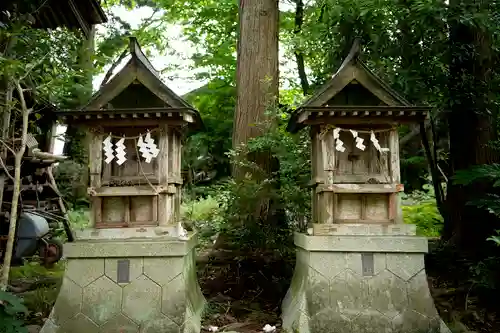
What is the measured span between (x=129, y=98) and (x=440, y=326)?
576 centimetres

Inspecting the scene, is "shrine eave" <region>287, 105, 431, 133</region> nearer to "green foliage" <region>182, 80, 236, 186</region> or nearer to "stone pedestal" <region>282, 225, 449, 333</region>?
"stone pedestal" <region>282, 225, 449, 333</region>

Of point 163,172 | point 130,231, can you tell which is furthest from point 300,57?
point 130,231

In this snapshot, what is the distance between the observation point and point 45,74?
24.3 feet

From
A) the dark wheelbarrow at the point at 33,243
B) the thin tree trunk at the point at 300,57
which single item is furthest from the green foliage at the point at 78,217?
the thin tree trunk at the point at 300,57

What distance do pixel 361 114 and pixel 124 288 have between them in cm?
430

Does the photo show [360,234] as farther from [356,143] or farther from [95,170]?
[95,170]

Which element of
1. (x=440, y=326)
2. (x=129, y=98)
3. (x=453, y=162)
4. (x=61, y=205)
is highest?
(x=129, y=98)

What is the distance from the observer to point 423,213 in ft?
41.5

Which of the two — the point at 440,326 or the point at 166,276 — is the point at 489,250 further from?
the point at 166,276

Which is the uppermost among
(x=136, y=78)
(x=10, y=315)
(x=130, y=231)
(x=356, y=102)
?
(x=136, y=78)

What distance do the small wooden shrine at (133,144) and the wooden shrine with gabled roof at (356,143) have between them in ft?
6.63

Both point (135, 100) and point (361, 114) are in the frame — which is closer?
Result: point (361, 114)

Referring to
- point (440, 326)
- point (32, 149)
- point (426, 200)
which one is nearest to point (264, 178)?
point (440, 326)

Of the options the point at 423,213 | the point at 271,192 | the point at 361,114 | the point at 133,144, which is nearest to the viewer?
the point at 361,114
